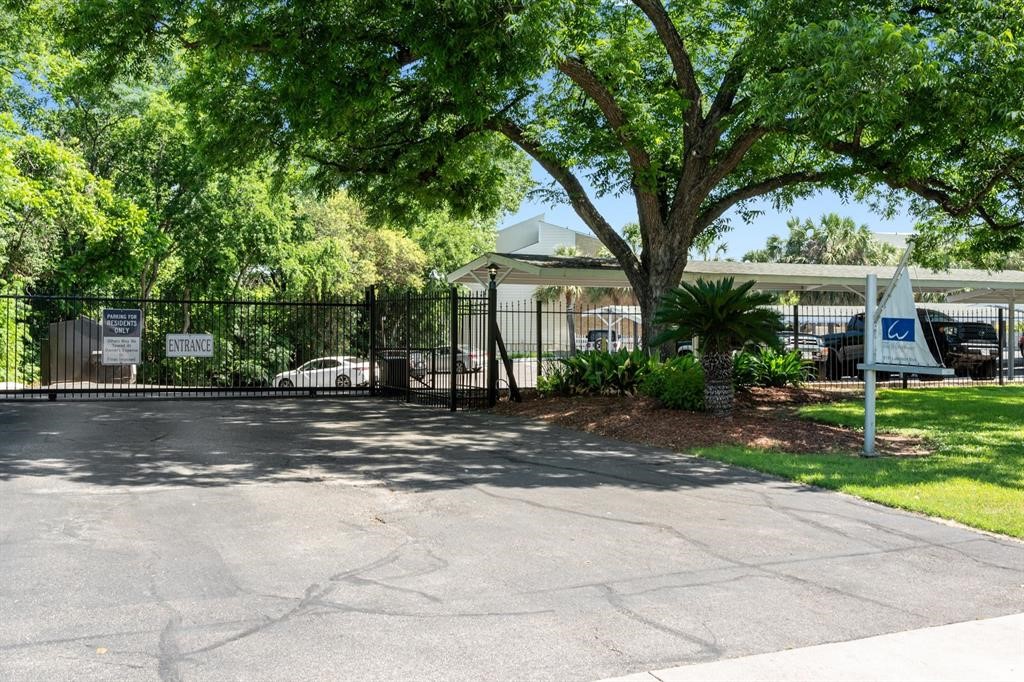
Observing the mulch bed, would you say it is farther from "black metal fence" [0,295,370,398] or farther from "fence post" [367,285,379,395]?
"black metal fence" [0,295,370,398]

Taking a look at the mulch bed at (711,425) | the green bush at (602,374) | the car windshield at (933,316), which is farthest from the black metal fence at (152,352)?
the car windshield at (933,316)

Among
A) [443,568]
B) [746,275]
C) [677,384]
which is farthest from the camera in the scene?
[746,275]

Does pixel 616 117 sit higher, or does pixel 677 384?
pixel 616 117

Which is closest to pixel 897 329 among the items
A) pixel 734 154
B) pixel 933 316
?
pixel 734 154

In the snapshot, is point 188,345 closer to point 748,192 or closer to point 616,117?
point 616,117

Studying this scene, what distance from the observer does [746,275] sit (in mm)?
21875

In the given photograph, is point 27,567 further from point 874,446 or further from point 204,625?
point 874,446

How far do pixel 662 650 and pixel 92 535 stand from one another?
4404 mm

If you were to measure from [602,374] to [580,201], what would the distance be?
3621mm

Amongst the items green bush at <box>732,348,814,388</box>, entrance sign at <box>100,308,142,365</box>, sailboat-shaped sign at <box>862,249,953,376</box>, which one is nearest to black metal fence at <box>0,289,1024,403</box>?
entrance sign at <box>100,308,142,365</box>

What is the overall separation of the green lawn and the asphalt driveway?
429 millimetres

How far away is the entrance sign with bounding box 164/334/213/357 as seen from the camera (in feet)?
56.0

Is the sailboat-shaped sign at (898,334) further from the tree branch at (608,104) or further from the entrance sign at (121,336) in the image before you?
the entrance sign at (121,336)

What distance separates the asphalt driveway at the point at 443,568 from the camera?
4.15 metres
